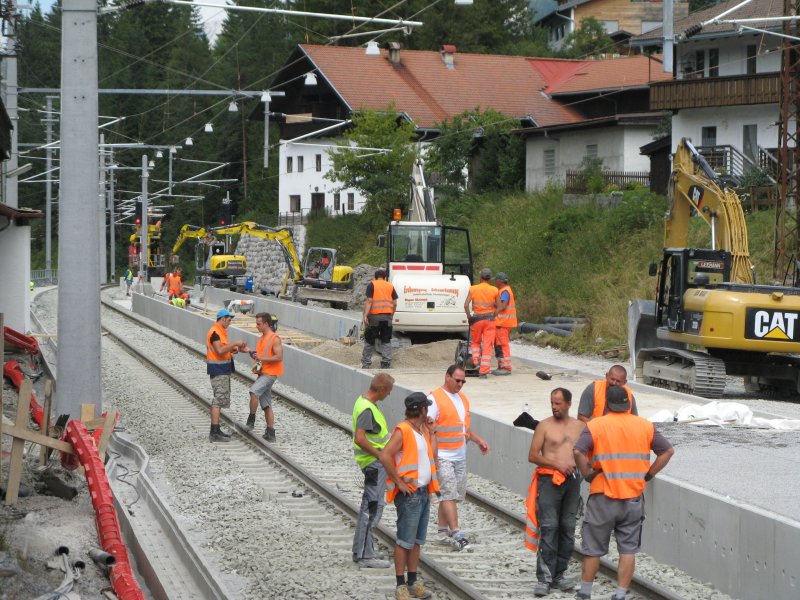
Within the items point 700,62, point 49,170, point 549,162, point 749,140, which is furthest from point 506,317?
point 549,162

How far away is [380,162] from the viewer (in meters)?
59.8

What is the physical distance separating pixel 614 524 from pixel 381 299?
14.6m

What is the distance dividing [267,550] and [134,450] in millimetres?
5469

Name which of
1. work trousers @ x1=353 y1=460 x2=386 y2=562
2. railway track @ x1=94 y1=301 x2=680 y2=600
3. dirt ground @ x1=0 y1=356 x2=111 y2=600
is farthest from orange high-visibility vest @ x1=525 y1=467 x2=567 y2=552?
dirt ground @ x1=0 y1=356 x2=111 y2=600

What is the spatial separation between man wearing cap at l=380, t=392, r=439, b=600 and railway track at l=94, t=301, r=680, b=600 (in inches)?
17.4

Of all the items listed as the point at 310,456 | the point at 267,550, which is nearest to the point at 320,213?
the point at 310,456

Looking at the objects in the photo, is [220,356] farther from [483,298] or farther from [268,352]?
[483,298]

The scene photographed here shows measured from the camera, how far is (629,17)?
123 metres

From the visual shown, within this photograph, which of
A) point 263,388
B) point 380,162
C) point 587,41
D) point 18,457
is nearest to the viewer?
point 18,457

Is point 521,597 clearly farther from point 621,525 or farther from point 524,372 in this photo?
point 524,372

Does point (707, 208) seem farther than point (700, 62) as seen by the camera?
No

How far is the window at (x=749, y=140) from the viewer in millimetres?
47875

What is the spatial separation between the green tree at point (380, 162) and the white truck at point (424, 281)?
27.8 m

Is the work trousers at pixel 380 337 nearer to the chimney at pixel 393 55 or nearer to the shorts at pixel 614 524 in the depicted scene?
the shorts at pixel 614 524
